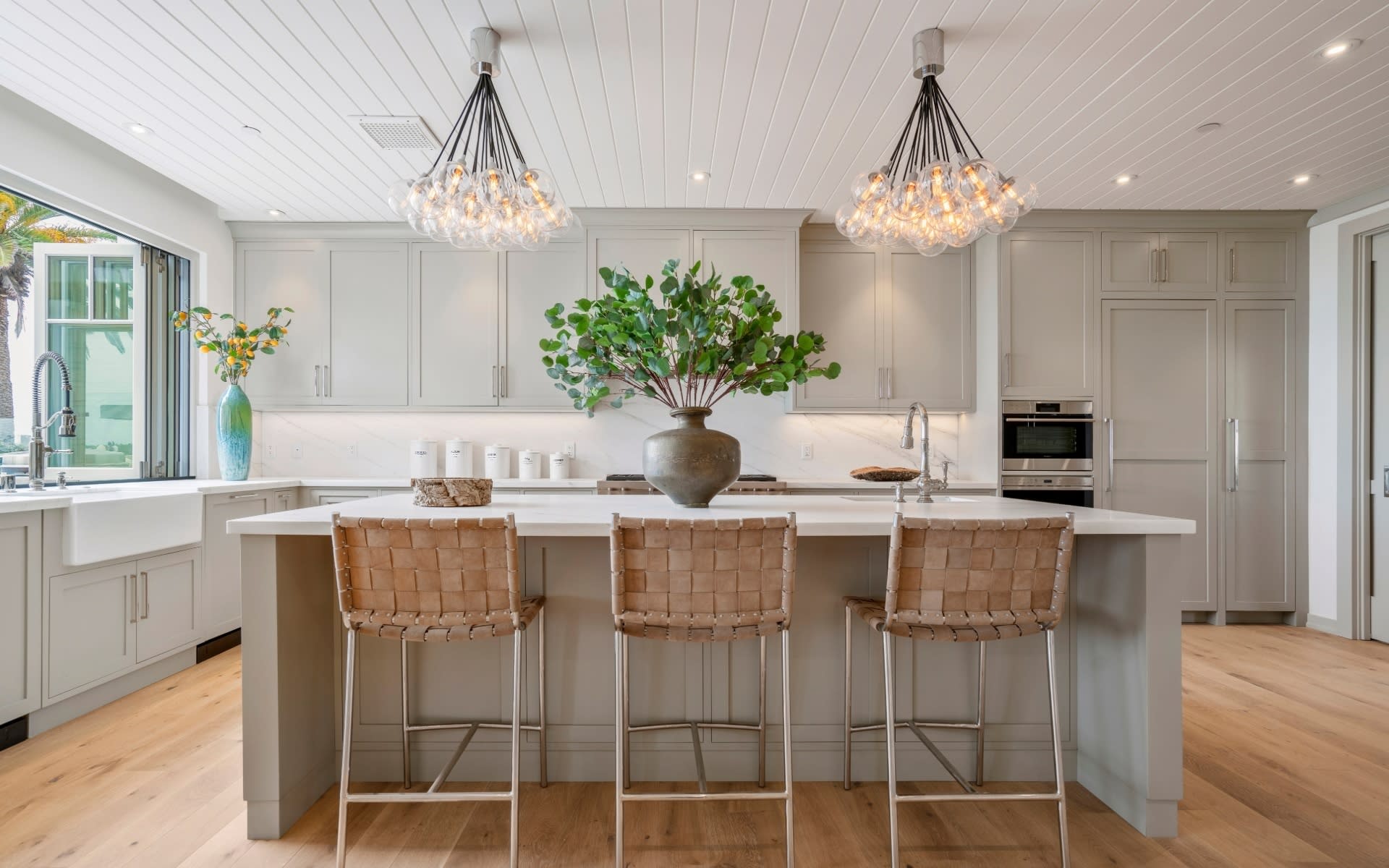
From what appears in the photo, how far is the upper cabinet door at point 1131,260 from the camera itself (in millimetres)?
4312

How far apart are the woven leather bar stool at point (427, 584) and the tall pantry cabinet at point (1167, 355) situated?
11.8 ft

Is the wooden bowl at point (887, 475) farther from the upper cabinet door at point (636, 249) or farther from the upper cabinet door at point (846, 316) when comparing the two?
the upper cabinet door at point (636, 249)

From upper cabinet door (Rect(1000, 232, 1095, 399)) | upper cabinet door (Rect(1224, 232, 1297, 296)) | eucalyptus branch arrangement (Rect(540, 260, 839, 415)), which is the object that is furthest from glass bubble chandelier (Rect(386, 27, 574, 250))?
upper cabinet door (Rect(1224, 232, 1297, 296))

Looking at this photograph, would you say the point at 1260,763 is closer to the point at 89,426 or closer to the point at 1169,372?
the point at 1169,372

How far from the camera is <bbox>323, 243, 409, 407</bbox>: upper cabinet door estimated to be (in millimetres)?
4500

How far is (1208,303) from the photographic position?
4316mm

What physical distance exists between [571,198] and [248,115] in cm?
164

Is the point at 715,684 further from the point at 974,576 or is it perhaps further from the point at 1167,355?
the point at 1167,355

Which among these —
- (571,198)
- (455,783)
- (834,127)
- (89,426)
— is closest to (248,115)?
(571,198)

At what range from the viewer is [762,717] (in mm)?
2109

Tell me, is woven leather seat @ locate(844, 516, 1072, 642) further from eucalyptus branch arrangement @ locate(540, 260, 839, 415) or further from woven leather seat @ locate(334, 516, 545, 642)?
woven leather seat @ locate(334, 516, 545, 642)

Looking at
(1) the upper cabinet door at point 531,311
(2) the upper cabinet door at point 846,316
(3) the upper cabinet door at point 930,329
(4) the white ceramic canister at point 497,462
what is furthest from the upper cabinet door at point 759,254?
(4) the white ceramic canister at point 497,462

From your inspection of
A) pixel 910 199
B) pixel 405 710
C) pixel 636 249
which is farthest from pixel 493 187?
pixel 636 249

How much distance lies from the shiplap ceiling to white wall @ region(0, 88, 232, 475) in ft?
0.46
